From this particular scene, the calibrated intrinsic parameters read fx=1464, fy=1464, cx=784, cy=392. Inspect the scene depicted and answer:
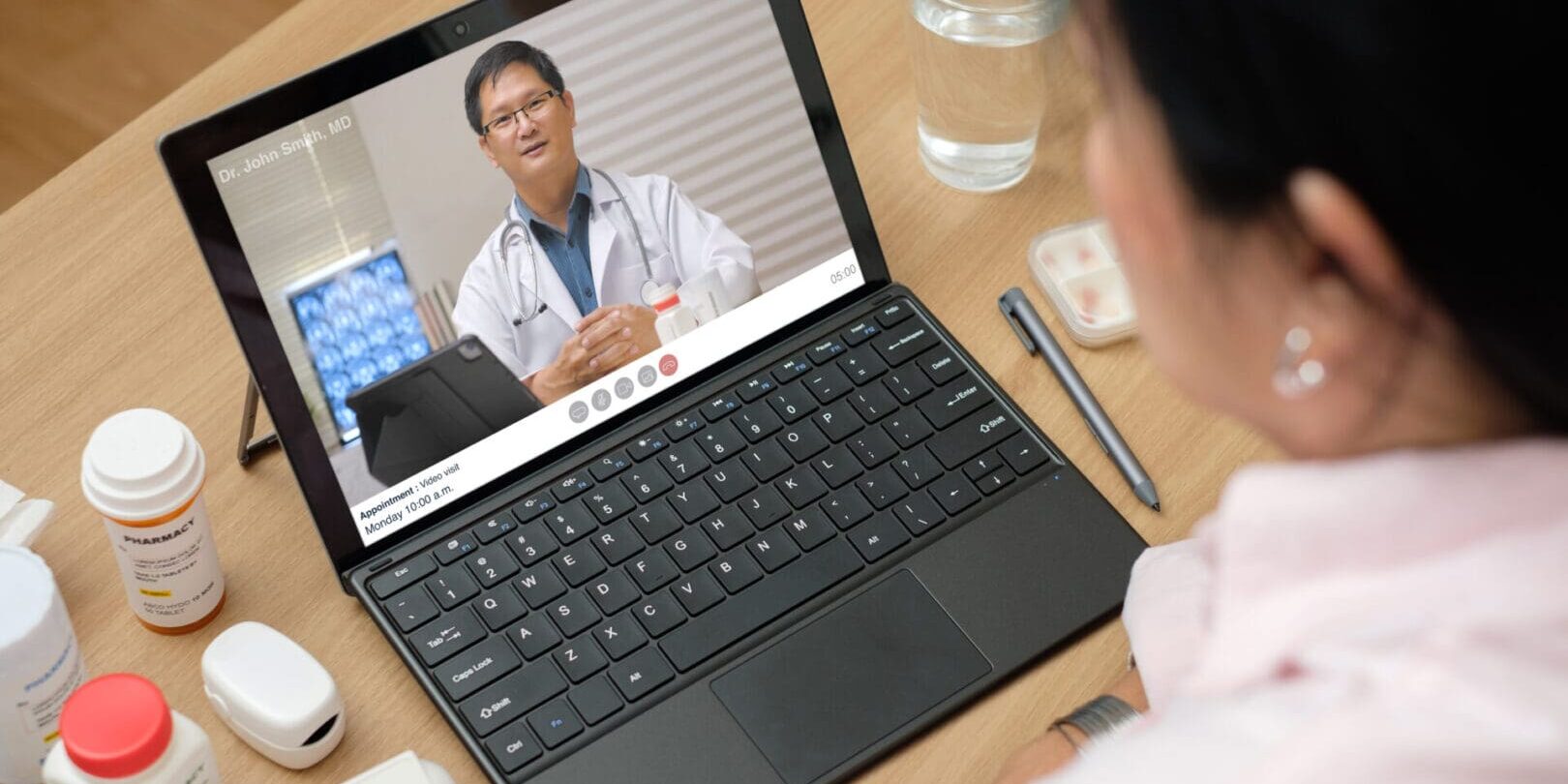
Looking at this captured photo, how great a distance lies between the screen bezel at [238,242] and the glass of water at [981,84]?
280mm

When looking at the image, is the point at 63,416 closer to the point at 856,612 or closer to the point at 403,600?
the point at 403,600

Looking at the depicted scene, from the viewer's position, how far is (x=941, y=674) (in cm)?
72

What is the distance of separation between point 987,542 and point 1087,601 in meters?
0.06

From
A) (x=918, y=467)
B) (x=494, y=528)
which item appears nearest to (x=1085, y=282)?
(x=918, y=467)

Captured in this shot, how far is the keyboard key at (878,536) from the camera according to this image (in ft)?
2.52

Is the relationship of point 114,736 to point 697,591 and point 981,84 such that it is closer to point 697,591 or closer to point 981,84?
point 697,591

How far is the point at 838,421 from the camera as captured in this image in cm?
81

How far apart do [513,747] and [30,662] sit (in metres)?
0.21

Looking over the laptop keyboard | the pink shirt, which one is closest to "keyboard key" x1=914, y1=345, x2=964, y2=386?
the laptop keyboard

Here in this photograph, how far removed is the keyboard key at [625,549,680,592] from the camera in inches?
29.4

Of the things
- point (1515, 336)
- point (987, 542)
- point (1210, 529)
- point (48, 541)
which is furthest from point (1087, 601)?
point (48, 541)

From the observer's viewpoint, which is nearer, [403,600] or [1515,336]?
[1515,336]

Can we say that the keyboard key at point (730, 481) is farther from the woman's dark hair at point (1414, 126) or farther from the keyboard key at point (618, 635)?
the woman's dark hair at point (1414, 126)

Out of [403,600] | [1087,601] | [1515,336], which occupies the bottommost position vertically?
[1087,601]
